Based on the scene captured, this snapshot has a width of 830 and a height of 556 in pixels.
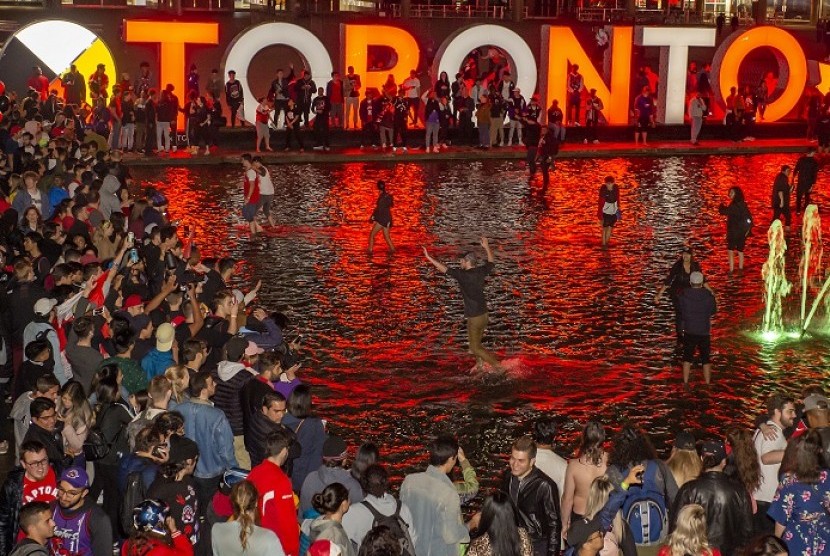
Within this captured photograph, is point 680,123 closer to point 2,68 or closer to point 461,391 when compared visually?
point 2,68

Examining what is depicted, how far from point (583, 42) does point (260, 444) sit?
3151cm

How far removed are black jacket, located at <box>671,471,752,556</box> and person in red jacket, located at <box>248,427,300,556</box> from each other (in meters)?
2.50

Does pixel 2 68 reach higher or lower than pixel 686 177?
higher

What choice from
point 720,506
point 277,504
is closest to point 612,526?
point 720,506

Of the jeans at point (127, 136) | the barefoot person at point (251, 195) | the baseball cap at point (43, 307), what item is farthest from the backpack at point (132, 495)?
the jeans at point (127, 136)

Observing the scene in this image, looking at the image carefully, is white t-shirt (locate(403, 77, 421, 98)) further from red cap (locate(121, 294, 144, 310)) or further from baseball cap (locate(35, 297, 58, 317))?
baseball cap (locate(35, 297, 58, 317))

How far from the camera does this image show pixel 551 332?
56.4ft

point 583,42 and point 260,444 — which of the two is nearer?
point 260,444

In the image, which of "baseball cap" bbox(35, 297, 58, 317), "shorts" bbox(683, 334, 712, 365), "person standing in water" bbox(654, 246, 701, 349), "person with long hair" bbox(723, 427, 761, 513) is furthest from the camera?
"person standing in water" bbox(654, 246, 701, 349)

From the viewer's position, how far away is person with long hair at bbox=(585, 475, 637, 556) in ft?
→ 26.5

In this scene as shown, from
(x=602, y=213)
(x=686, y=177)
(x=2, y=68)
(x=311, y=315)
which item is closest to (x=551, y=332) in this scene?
(x=311, y=315)

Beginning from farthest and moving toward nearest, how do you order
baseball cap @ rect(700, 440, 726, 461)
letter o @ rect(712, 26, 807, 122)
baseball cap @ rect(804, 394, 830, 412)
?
letter o @ rect(712, 26, 807, 122), baseball cap @ rect(804, 394, 830, 412), baseball cap @ rect(700, 440, 726, 461)

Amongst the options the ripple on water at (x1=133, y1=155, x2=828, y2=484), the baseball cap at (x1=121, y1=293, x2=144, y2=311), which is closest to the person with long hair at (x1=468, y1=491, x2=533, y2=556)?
the ripple on water at (x1=133, y1=155, x2=828, y2=484)

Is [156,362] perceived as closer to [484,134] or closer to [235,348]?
[235,348]
